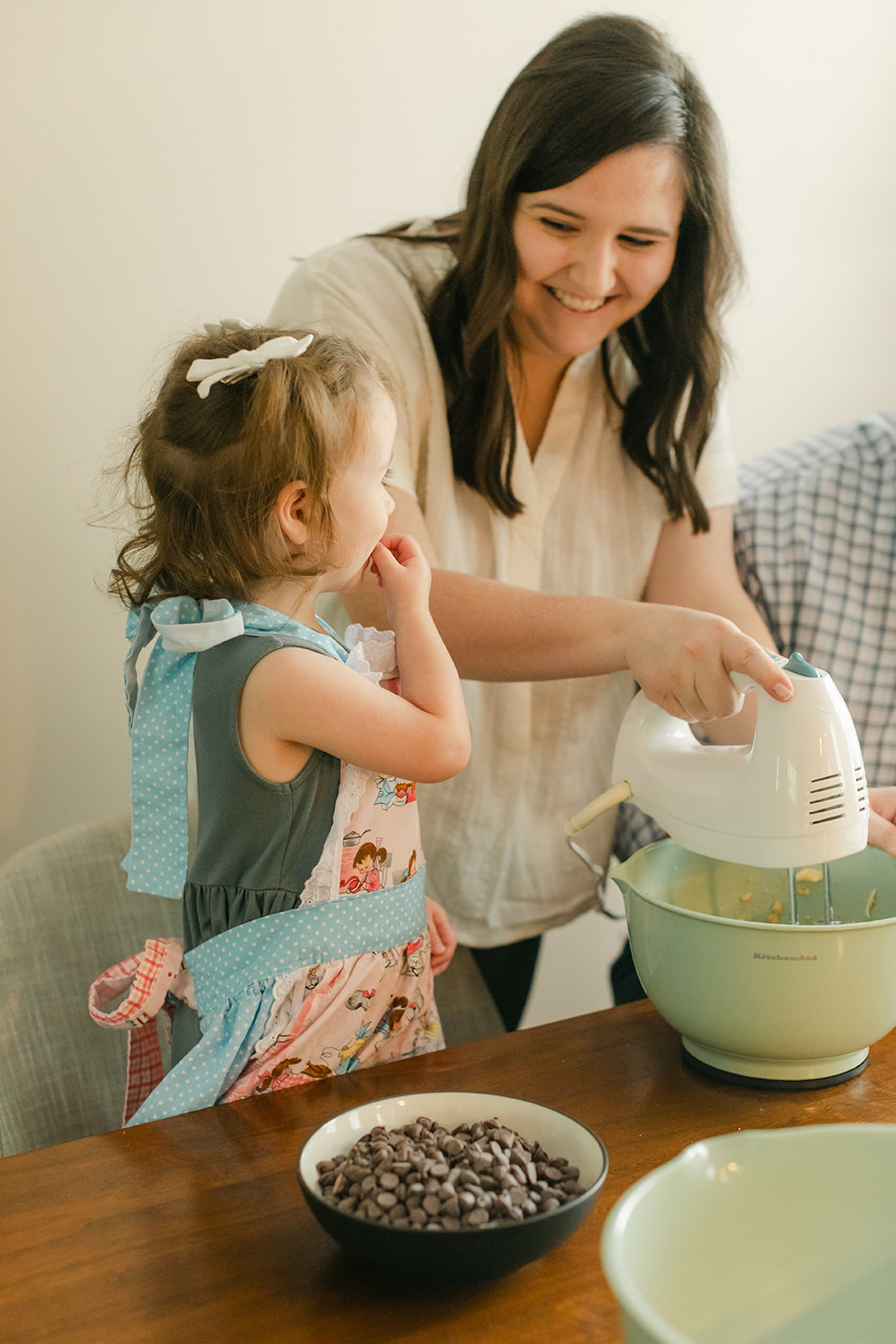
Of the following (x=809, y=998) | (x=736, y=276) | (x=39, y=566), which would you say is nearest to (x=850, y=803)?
(x=809, y=998)

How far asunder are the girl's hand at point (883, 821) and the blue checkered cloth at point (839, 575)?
0.57 metres

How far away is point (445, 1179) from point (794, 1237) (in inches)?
7.5

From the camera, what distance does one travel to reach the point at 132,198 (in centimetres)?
151

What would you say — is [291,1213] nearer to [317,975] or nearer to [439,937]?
[317,975]

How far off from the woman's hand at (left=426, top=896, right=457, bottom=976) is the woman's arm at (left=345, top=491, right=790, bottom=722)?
252 mm

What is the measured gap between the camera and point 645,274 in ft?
4.09

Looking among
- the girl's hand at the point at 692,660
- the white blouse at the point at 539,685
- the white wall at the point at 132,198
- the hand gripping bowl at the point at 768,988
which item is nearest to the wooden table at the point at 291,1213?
the hand gripping bowl at the point at 768,988

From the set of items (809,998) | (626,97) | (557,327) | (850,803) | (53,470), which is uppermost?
(626,97)

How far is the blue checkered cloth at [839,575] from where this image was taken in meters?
1.65

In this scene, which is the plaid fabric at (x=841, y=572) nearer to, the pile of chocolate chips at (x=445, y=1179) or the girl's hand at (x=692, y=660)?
the girl's hand at (x=692, y=660)

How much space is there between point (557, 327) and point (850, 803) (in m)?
0.68

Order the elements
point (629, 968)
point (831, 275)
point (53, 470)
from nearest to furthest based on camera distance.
Result: point (53, 470) < point (629, 968) < point (831, 275)

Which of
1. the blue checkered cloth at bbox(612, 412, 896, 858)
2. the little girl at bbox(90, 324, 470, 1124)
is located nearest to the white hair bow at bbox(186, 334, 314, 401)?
the little girl at bbox(90, 324, 470, 1124)

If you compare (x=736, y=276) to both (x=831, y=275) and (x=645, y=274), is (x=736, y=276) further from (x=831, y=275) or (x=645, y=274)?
(x=831, y=275)
